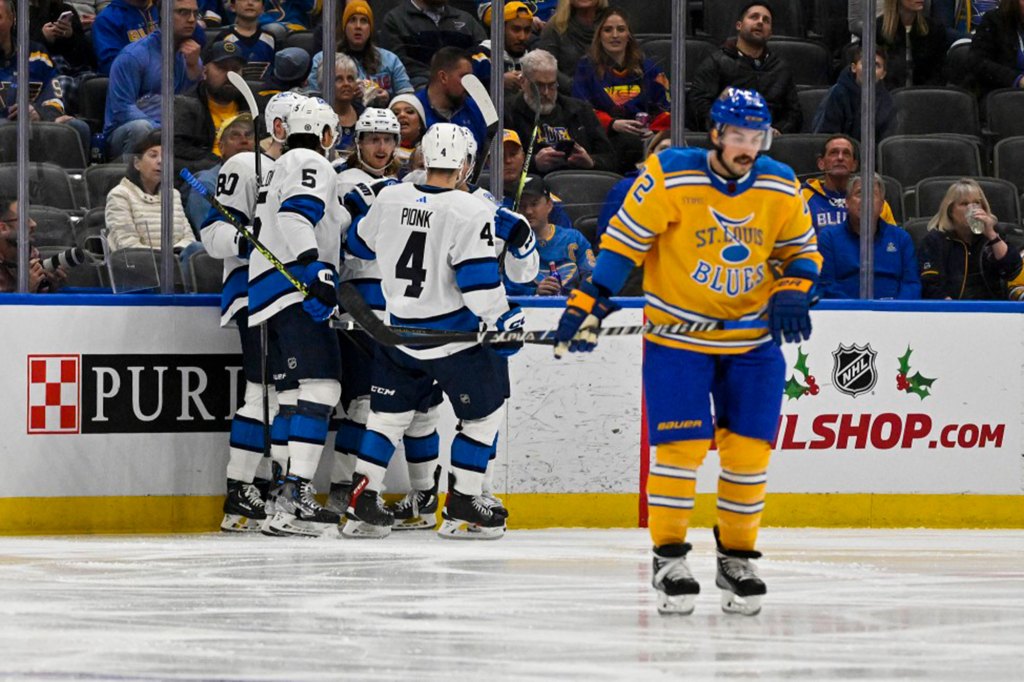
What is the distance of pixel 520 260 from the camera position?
612 centimetres

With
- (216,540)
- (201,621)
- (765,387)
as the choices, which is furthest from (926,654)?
(216,540)

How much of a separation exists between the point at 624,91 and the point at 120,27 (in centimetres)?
182

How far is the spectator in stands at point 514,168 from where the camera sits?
6.57 meters

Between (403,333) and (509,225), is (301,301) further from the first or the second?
(509,225)

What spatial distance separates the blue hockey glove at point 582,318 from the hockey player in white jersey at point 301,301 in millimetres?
1521

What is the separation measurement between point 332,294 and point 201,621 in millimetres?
1843

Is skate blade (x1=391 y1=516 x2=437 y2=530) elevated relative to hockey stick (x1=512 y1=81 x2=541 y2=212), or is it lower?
lower

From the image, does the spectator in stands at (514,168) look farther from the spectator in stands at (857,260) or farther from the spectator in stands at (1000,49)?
the spectator in stands at (1000,49)

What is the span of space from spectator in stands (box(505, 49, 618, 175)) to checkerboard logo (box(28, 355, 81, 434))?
180 cm

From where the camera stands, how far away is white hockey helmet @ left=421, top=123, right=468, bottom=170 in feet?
19.5

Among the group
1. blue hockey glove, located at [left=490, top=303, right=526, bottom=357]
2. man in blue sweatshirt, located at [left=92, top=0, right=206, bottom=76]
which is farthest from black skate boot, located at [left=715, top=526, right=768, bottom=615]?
man in blue sweatshirt, located at [left=92, top=0, right=206, bottom=76]

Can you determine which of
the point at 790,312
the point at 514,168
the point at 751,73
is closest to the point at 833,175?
the point at 751,73

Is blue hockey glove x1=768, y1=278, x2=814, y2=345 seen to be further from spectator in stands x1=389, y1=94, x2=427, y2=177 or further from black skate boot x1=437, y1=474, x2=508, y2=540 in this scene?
spectator in stands x1=389, y1=94, x2=427, y2=177

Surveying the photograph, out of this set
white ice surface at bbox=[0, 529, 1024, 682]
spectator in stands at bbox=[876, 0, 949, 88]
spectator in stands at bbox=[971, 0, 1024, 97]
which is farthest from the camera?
spectator in stands at bbox=[971, 0, 1024, 97]
